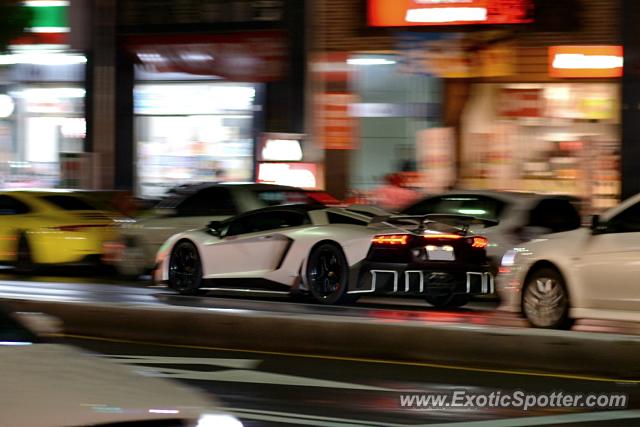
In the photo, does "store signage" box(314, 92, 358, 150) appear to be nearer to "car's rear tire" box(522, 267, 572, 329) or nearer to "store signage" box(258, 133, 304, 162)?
"store signage" box(258, 133, 304, 162)

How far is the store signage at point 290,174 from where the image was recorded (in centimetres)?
2541

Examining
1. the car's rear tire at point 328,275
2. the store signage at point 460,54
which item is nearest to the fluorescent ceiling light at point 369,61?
the store signage at point 460,54

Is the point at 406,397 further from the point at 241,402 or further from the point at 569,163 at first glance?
the point at 569,163

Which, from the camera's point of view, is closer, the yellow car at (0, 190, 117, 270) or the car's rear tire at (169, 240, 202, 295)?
the car's rear tire at (169, 240, 202, 295)

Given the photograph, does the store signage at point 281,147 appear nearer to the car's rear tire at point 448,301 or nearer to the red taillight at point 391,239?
the car's rear tire at point 448,301

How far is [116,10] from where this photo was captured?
28.0 metres

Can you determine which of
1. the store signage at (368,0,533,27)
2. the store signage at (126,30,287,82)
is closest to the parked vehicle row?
the store signage at (368,0,533,27)

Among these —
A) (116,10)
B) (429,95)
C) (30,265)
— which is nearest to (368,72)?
(429,95)

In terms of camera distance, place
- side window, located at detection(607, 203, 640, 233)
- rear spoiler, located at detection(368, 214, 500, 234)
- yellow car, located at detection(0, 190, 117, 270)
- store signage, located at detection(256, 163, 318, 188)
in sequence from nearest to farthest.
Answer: side window, located at detection(607, 203, 640, 233) → rear spoiler, located at detection(368, 214, 500, 234) → yellow car, located at detection(0, 190, 117, 270) → store signage, located at detection(256, 163, 318, 188)

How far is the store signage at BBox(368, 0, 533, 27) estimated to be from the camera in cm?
2422

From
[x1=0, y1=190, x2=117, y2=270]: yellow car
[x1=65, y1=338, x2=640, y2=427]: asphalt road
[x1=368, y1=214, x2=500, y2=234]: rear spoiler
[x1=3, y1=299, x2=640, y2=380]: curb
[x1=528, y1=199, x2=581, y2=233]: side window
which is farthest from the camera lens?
[x1=0, y1=190, x2=117, y2=270]: yellow car

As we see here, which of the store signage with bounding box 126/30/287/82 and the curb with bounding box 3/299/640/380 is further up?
the store signage with bounding box 126/30/287/82

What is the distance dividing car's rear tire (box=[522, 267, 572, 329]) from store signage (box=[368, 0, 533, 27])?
42.3 ft

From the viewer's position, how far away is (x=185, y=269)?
16484 millimetres
